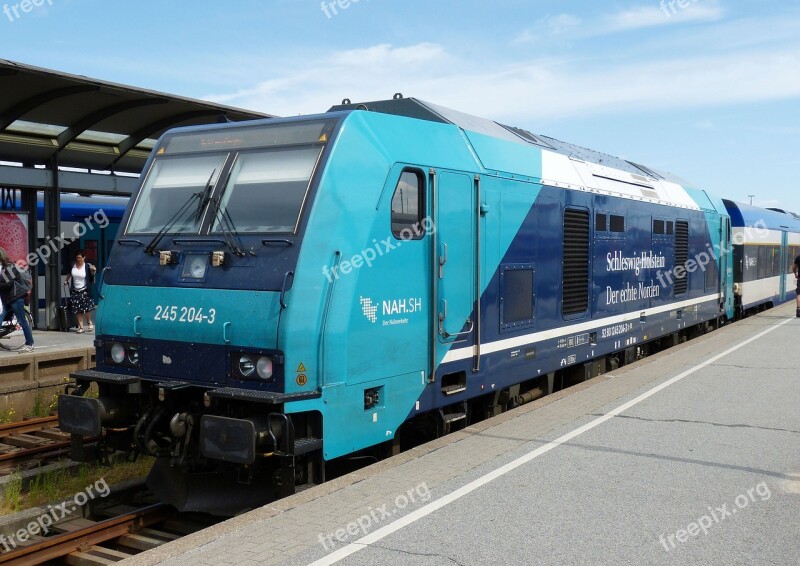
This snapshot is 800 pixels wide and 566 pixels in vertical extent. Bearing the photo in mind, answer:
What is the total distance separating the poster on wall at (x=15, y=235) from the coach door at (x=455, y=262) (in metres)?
8.80

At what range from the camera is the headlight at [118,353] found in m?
6.18

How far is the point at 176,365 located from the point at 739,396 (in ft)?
22.7

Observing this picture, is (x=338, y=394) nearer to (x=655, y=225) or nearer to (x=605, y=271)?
(x=605, y=271)

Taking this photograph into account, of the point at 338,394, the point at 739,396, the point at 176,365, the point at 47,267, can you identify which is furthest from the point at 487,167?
the point at 47,267

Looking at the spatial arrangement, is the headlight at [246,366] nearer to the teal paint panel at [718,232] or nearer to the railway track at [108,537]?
the railway track at [108,537]

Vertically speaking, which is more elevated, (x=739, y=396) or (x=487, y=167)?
(x=487, y=167)

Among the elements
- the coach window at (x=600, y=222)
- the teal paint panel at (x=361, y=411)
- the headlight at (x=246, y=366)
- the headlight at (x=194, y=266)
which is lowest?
the teal paint panel at (x=361, y=411)

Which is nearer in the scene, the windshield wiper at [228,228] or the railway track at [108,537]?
the railway track at [108,537]

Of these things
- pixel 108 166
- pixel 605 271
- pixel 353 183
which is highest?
pixel 108 166

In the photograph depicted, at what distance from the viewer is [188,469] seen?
5.79 m
